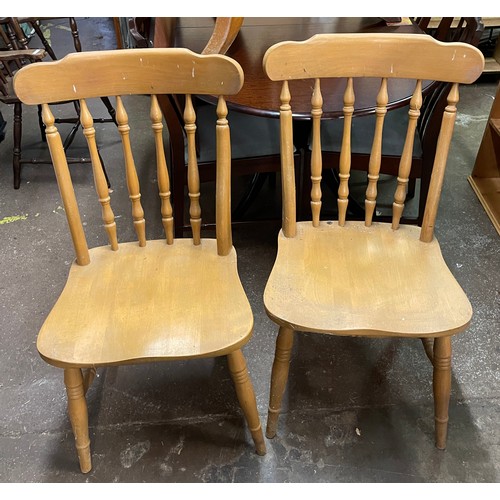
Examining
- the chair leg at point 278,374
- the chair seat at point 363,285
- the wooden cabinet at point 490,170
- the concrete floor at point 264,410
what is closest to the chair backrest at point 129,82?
the chair seat at point 363,285

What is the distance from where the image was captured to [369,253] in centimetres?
131

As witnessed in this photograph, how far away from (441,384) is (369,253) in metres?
0.40

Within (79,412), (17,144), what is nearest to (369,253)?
(79,412)

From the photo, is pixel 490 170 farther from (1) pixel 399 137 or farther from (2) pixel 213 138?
(2) pixel 213 138

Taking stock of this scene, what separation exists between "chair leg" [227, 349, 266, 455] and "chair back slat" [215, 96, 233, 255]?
30 cm

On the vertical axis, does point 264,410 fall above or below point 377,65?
below

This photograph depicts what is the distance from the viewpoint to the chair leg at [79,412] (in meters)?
1.18

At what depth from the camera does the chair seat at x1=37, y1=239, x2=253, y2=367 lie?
3.54ft

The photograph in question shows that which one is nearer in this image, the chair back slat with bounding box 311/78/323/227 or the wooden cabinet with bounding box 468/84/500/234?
the chair back slat with bounding box 311/78/323/227

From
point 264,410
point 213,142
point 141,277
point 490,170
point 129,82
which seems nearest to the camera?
point 129,82

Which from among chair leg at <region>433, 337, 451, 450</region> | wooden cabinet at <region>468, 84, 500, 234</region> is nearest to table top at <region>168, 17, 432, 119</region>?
wooden cabinet at <region>468, 84, 500, 234</region>

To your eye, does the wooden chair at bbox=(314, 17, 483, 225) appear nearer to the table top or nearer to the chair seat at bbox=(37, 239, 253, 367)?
the table top

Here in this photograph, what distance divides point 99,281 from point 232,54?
1043mm

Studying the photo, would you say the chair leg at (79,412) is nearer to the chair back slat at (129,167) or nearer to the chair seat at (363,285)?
the chair back slat at (129,167)
